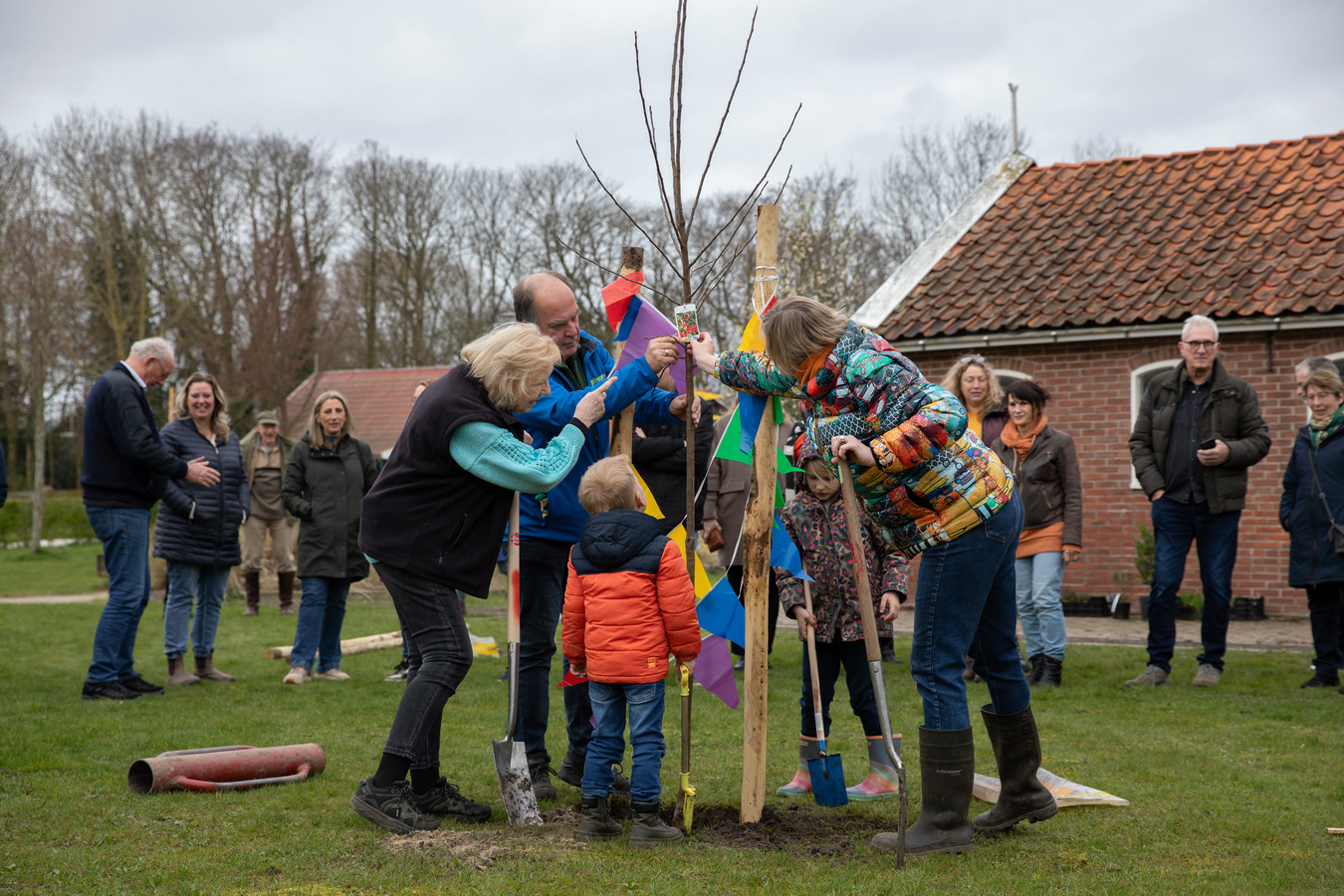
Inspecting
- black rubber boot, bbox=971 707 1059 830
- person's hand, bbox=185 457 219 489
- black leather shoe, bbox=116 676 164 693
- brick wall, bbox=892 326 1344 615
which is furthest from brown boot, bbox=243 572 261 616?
black rubber boot, bbox=971 707 1059 830

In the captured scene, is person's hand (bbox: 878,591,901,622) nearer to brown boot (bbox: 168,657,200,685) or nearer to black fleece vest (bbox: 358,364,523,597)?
black fleece vest (bbox: 358,364,523,597)

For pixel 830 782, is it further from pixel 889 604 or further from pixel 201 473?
pixel 201 473

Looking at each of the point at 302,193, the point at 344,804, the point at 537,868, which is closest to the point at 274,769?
the point at 344,804

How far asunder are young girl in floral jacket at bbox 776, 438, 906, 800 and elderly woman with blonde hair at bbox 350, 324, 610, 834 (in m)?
1.32

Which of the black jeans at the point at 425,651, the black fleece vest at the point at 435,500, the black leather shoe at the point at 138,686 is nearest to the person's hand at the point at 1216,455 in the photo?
the black fleece vest at the point at 435,500

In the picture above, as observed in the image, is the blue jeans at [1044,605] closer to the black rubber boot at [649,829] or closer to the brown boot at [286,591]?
the black rubber boot at [649,829]

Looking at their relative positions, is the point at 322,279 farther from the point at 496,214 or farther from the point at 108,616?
the point at 108,616

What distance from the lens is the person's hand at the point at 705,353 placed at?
4324 millimetres

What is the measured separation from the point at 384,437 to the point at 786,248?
1291 centimetres

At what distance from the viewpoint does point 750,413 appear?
454cm

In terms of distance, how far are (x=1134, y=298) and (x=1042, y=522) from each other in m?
5.99

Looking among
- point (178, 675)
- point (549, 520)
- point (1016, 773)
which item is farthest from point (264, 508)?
point (1016, 773)

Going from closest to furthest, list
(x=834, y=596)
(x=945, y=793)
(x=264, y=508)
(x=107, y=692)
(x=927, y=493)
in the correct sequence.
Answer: (x=927, y=493), (x=945, y=793), (x=834, y=596), (x=107, y=692), (x=264, y=508)

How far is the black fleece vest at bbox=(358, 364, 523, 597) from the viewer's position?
169 inches
